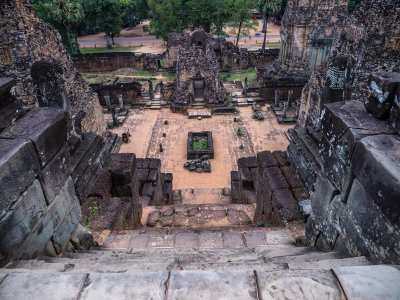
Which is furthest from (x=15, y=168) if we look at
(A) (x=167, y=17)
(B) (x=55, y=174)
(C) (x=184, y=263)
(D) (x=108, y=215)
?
(A) (x=167, y=17)

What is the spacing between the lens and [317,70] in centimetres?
1188

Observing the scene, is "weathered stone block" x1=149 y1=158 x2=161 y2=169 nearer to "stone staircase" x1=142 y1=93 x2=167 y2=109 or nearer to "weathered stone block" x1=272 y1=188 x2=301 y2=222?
"weathered stone block" x1=272 y1=188 x2=301 y2=222

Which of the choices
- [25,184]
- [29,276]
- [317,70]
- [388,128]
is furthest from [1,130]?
[317,70]

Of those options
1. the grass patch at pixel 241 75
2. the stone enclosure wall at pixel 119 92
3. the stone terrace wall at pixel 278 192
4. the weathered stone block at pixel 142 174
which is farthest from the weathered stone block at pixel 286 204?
the grass patch at pixel 241 75

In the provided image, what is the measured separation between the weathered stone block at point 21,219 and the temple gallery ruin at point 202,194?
14mm

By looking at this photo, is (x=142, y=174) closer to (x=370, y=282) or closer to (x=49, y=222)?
(x=49, y=222)

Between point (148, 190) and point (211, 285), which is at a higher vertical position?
point (211, 285)

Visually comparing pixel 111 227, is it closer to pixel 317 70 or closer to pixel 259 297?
pixel 259 297

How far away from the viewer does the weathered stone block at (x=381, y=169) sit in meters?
2.16

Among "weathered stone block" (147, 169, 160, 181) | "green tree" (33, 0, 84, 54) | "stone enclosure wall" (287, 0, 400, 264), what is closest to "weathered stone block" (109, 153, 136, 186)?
"weathered stone block" (147, 169, 160, 181)

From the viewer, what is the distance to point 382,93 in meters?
2.76

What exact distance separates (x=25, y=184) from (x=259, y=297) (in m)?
2.28

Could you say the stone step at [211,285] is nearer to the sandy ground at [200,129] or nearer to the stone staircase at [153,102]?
the sandy ground at [200,129]

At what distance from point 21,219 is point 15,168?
530 millimetres
